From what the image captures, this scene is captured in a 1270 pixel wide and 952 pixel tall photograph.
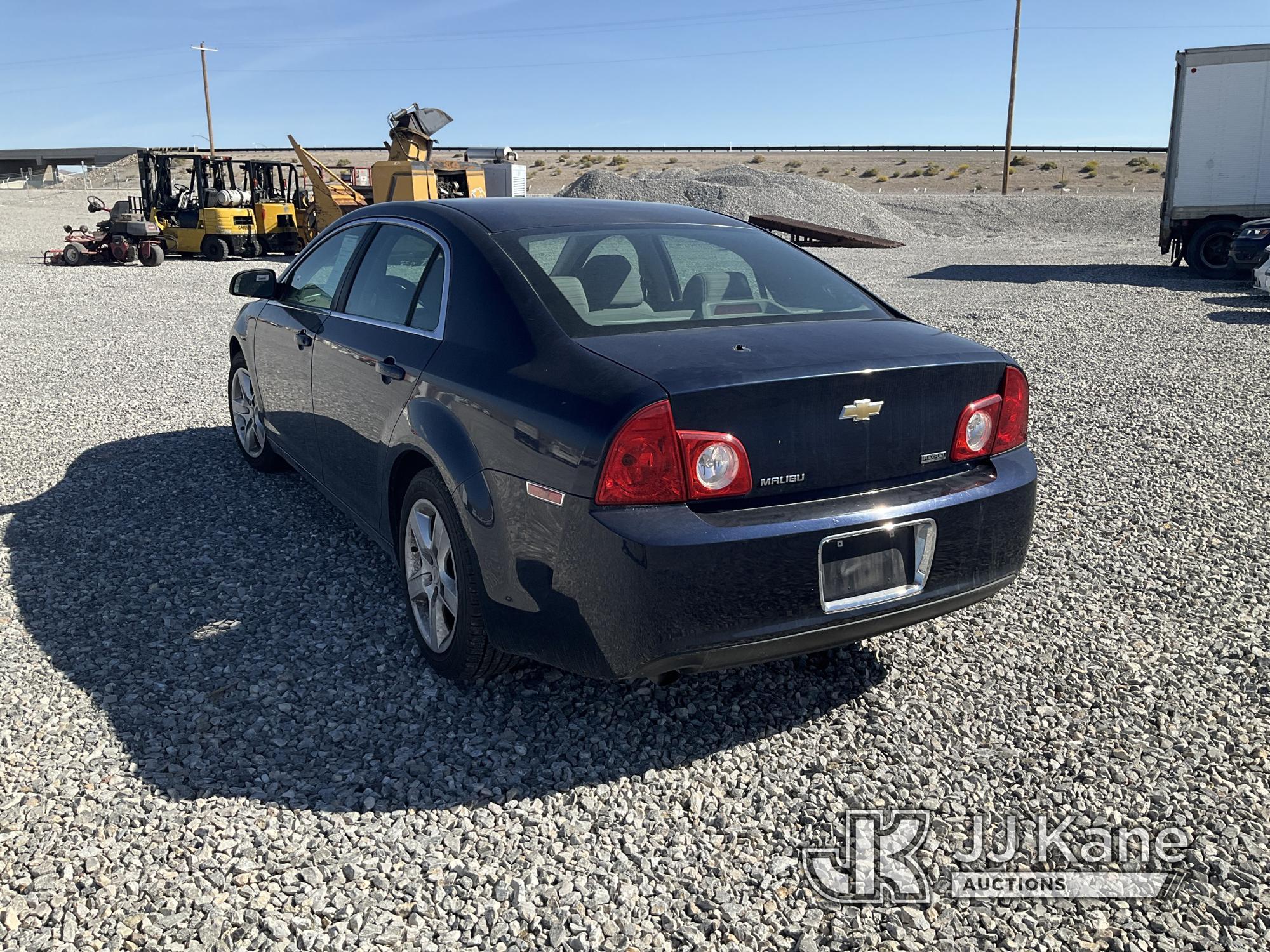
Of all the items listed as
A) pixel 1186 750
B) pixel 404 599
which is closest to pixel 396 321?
pixel 404 599

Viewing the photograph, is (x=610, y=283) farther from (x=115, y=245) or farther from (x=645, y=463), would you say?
(x=115, y=245)

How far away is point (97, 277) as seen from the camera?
68.0 ft

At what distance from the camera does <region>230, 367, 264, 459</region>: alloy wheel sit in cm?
603

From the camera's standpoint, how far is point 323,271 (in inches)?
198

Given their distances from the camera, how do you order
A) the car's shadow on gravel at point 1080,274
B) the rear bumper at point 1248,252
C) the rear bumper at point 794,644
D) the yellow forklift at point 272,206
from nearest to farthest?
the rear bumper at point 794,644 < the rear bumper at point 1248,252 < the car's shadow on gravel at point 1080,274 < the yellow forklift at point 272,206

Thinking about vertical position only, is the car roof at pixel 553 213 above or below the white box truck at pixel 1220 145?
below

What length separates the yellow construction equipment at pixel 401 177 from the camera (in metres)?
24.6

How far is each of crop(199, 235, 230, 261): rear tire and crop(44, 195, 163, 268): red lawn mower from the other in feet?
3.25

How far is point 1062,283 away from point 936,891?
18.1 meters

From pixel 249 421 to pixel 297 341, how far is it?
149cm

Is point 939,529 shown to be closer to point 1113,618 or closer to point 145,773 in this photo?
point 1113,618

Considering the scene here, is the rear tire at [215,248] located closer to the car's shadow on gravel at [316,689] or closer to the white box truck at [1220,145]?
the white box truck at [1220,145]

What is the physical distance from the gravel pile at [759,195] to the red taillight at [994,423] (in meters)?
30.9

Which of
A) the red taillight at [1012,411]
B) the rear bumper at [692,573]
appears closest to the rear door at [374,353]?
the rear bumper at [692,573]
